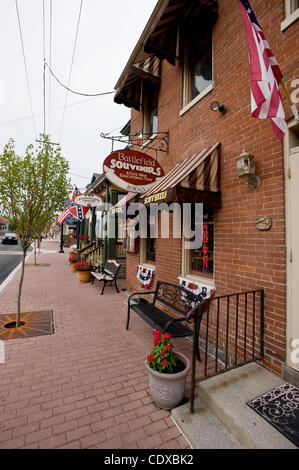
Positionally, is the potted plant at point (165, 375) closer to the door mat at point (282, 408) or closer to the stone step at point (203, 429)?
the stone step at point (203, 429)

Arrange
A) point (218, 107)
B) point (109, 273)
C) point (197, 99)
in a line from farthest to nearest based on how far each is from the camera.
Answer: point (109, 273), point (197, 99), point (218, 107)

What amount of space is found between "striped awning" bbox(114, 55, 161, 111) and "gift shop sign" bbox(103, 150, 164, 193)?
2985 mm

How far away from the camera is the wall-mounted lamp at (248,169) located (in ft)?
10.1

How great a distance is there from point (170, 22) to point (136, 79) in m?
2.18

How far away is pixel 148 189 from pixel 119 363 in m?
3.28

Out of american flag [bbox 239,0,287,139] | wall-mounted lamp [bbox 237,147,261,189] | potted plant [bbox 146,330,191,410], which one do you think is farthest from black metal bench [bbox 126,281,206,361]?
american flag [bbox 239,0,287,139]

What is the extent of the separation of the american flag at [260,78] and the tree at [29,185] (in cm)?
419

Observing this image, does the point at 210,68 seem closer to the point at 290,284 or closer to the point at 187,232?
the point at 187,232

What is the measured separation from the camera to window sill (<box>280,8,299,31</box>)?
2.72 m

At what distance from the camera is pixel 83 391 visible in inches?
110

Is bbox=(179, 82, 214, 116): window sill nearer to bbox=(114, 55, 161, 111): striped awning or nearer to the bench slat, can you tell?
bbox=(114, 55, 161, 111): striped awning

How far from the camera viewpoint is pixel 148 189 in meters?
4.84

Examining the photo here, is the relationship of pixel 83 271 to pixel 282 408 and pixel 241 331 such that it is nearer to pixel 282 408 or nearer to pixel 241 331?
pixel 241 331

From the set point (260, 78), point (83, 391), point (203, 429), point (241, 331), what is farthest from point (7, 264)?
point (260, 78)
